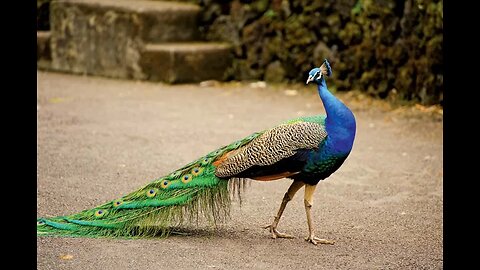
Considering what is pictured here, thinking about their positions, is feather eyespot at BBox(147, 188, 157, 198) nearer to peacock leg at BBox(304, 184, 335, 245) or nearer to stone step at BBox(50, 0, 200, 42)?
peacock leg at BBox(304, 184, 335, 245)

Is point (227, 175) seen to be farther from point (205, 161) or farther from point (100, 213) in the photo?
point (100, 213)

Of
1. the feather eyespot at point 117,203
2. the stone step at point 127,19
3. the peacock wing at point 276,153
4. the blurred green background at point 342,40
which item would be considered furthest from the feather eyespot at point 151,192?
the stone step at point 127,19

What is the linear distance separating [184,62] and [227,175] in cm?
623

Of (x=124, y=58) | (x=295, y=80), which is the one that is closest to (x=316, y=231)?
(x=295, y=80)

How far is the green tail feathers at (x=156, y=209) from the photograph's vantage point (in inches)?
206

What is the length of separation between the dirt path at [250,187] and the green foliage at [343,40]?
1.25 feet

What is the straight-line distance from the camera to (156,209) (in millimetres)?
5238

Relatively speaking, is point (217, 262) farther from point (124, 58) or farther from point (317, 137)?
point (124, 58)

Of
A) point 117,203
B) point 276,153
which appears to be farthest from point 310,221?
point 117,203

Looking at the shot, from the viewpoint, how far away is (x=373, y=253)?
17.0 feet

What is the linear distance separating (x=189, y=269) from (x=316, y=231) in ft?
3.76

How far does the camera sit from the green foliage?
31.8ft

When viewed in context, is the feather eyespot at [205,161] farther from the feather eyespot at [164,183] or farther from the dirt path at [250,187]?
the dirt path at [250,187]

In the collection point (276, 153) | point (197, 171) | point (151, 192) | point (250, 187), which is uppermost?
point (276, 153)
